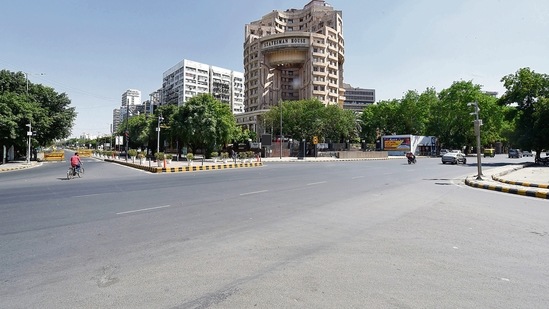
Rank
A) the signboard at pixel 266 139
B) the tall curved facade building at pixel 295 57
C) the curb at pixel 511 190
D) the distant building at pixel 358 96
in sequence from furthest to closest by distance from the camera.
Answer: the distant building at pixel 358 96
the tall curved facade building at pixel 295 57
the signboard at pixel 266 139
the curb at pixel 511 190

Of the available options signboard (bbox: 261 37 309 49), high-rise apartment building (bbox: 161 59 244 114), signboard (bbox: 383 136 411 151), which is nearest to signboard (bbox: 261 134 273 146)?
signboard (bbox: 383 136 411 151)

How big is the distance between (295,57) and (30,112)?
6966 centimetres

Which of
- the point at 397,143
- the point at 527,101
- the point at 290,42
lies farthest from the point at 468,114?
the point at 290,42

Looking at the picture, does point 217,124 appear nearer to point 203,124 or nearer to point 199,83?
point 203,124

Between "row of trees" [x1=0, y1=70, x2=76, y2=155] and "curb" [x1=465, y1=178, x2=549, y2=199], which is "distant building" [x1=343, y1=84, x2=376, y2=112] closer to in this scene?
"row of trees" [x1=0, y1=70, x2=76, y2=155]

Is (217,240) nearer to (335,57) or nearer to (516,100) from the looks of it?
(516,100)

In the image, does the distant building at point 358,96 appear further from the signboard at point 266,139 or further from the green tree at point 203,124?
the green tree at point 203,124

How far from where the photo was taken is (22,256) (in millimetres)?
4445

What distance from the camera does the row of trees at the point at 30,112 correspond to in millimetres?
31250

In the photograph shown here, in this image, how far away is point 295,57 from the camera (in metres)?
89.7

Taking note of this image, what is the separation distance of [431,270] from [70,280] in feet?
15.0

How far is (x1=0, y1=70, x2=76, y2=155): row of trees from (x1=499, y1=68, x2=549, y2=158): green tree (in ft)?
181

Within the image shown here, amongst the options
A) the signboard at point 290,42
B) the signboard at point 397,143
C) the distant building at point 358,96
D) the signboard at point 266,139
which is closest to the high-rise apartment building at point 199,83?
the signboard at point 290,42

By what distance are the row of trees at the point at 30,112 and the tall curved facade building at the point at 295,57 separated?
175 feet
